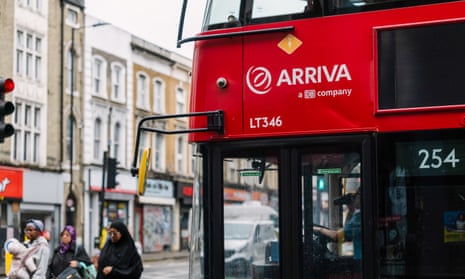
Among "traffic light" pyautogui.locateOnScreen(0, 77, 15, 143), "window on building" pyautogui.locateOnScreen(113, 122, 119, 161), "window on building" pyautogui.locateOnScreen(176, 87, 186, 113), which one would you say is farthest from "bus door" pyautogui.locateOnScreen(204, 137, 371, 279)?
"window on building" pyautogui.locateOnScreen(176, 87, 186, 113)

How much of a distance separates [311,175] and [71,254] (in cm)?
676

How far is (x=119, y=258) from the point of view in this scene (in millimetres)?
10898

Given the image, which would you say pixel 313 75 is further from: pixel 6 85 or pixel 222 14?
pixel 6 85

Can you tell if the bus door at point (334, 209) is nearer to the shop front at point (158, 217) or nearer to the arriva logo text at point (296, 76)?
the arriva logo text at point (296, 76)

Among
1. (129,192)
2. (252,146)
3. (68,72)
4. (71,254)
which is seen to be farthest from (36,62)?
(252,146)

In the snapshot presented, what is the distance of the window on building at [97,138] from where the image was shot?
4075 centimetres

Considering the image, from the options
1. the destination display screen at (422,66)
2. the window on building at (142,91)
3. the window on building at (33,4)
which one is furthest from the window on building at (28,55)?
the destination display screen at (422,66)

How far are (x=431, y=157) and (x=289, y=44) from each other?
1.36 meters

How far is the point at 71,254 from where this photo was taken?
1234 centimetres

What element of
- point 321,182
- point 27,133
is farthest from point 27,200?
point 321,182

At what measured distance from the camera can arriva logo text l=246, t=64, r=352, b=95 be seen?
6328 mm

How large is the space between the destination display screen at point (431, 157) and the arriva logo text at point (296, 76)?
27.0 inches

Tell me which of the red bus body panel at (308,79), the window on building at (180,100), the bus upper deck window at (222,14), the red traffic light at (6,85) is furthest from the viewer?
the window on building at (180,100)

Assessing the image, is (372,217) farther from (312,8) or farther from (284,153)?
(312,8)
